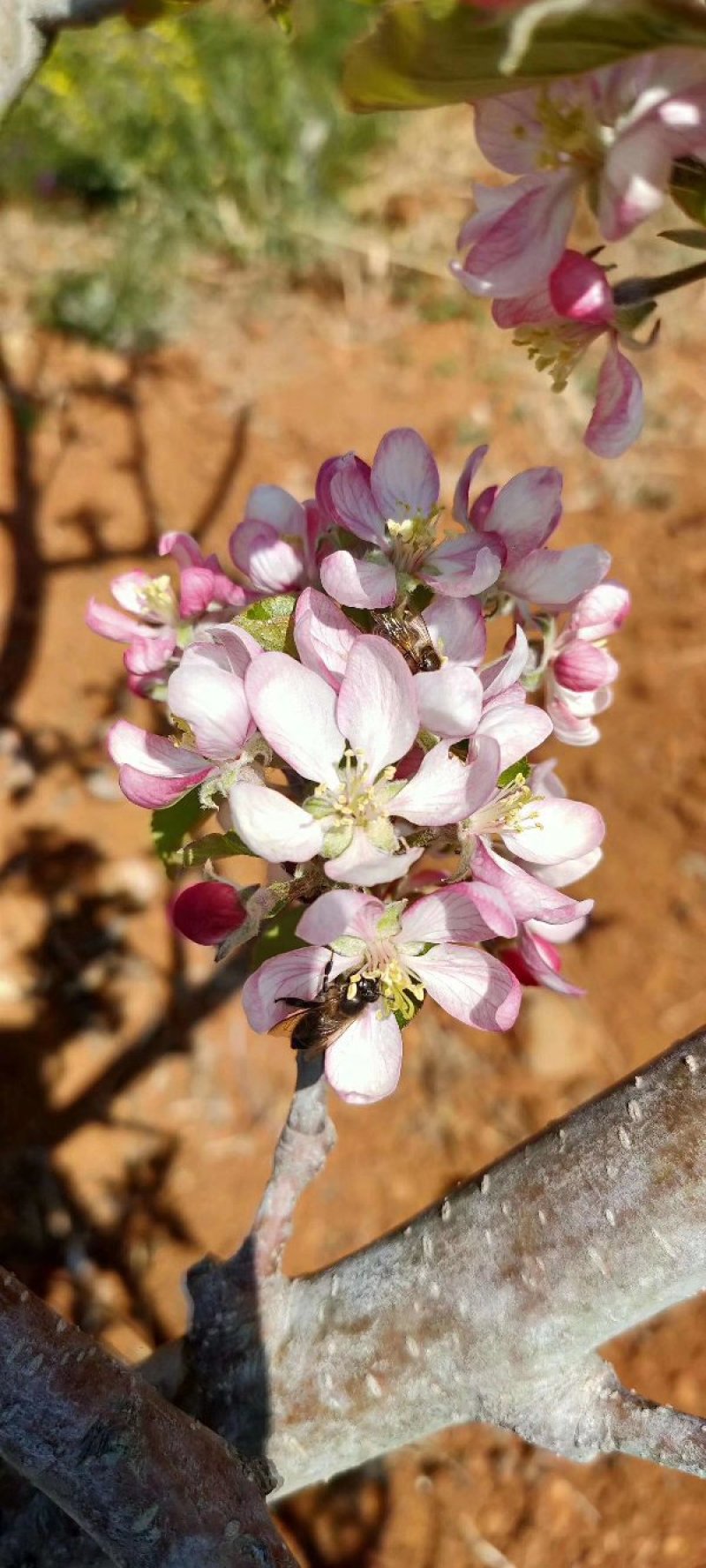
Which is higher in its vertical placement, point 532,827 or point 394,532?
point 394,532

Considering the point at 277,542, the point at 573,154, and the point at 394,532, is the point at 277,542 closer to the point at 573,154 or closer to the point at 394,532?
the point at 394,532

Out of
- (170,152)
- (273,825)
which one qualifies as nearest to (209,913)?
(273,825)

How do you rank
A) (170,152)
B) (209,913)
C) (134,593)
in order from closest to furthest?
(209,913)
(134,593)
(170,152)

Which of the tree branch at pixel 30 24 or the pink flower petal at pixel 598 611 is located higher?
the tree branch at pixel 30 24

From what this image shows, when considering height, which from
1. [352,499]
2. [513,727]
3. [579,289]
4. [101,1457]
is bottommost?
[101,1457]

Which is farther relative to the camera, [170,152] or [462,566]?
[170,152]

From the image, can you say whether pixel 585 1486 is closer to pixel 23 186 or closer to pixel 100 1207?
pixel 100 1207

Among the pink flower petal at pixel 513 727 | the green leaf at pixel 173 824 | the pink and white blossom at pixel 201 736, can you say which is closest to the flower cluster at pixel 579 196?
the pink flower petal at pixel 513 727

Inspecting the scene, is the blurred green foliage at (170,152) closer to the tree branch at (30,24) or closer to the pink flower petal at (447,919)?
the tree branch at (30,24)
